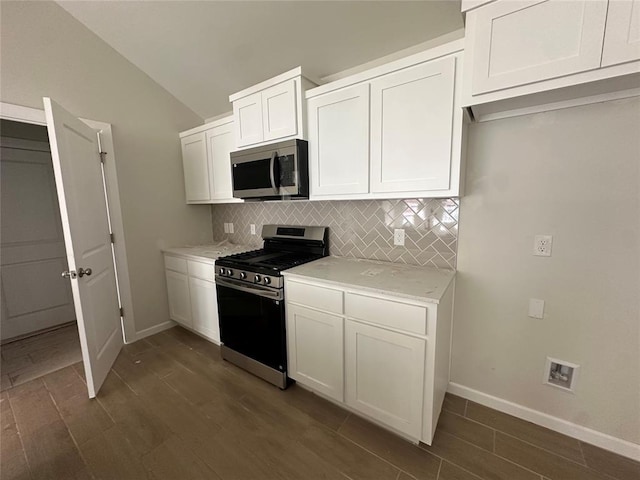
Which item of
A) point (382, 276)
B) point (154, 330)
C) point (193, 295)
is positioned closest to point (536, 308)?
point (382, 276)

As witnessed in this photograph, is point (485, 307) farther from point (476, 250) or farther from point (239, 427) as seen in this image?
point (239, 427)

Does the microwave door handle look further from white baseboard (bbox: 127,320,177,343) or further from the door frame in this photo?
white baseboard (bbox: 127,320,177,343)

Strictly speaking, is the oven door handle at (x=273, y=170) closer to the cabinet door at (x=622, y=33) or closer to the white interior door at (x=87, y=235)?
the white interior door at (x=87, y=235)

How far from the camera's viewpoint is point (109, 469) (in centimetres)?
145

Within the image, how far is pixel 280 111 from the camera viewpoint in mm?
2051

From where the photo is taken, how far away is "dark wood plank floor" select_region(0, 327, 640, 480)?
1410 mm

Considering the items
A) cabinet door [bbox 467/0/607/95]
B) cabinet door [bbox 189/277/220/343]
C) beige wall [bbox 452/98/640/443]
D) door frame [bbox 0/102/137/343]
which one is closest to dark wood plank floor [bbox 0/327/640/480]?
beige wall [bbox 452/98/640/443]

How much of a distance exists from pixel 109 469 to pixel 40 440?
0.62 meters

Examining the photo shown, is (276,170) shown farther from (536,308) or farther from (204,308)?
(536,308)

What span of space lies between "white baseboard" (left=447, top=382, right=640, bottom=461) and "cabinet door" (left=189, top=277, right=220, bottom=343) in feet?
6.90

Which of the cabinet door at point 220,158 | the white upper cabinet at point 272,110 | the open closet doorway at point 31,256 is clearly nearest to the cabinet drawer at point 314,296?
the white upper cabinet at point 272,110

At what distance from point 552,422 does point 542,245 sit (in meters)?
1.10

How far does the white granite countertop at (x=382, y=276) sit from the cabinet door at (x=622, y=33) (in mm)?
1184

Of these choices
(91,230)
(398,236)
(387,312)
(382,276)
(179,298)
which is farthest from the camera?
(179,298)
